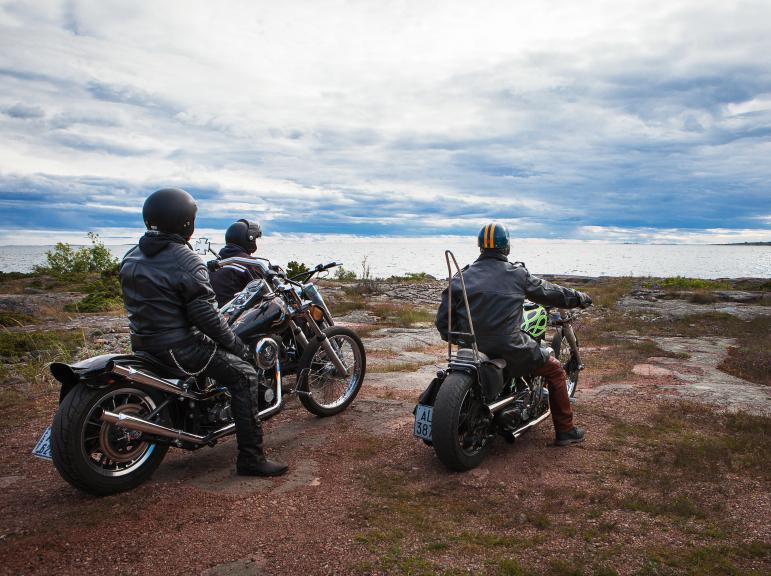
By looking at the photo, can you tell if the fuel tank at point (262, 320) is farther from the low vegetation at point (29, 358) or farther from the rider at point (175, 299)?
the low vegetation at point (29, 358)

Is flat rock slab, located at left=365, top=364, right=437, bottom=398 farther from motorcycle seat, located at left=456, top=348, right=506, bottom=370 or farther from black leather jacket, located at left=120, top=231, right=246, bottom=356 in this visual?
black leather jacket, located at left=120, top=231, right=246, bottom=356

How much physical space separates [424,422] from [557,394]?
1.48 metres

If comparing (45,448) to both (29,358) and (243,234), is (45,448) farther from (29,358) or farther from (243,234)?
(29,358)

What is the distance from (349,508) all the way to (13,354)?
856 cm

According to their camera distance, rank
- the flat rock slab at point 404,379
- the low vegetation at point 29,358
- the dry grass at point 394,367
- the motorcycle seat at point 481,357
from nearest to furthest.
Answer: the motorcycle seat at point 481,357 < the low vegetation at point 29,358 < the flat rock slab at point 404,379 < the dry grass at point 394,367

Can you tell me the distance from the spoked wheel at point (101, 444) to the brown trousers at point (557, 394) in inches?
132

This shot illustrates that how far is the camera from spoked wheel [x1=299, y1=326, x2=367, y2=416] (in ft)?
19.9

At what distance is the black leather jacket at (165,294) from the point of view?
415 centimetres

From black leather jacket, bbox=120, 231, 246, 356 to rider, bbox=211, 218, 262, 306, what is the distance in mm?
1894

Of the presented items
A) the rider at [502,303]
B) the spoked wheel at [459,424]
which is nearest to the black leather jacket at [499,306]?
the rider at [502,303]

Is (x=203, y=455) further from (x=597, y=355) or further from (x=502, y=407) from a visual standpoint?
(x=597, y=355)

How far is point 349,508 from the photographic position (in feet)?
13.2

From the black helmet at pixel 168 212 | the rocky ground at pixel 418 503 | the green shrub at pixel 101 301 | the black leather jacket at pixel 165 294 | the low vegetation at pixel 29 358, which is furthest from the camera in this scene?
the green shrub at pixel 101 301

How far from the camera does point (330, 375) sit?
6.41 meters
